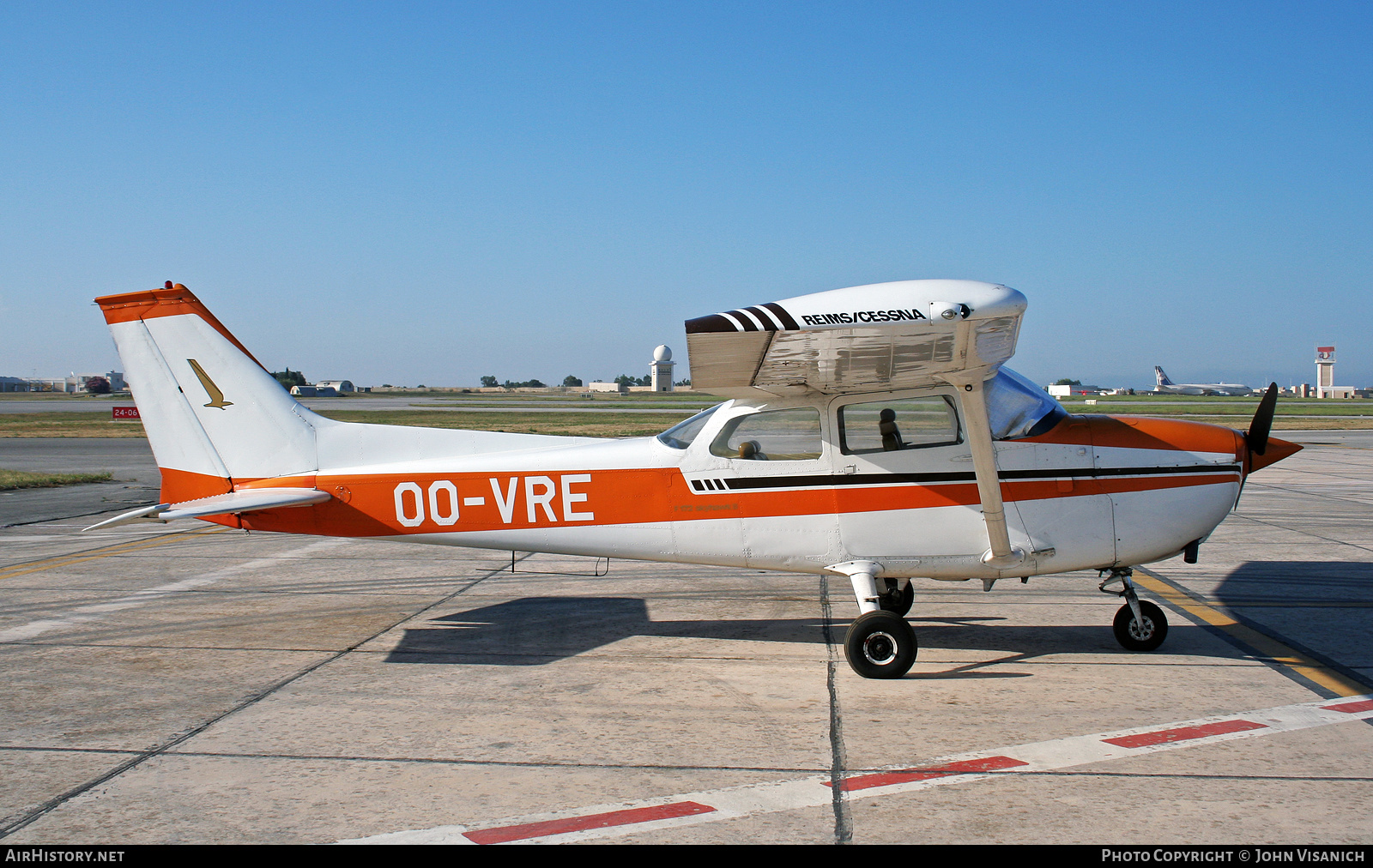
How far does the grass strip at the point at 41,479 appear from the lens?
17.6 meters

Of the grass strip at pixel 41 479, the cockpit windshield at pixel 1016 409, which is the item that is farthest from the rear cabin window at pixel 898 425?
the grass strip at pixel 41 479

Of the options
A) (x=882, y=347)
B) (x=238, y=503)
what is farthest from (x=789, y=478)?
(x=238, y=503)

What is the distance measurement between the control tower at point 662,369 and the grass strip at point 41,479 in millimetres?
93691

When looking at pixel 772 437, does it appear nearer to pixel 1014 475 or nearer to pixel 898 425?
pixel 898 425

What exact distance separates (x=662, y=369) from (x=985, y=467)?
367 feet

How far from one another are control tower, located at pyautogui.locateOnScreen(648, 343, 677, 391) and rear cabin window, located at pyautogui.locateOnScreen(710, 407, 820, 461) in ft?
348

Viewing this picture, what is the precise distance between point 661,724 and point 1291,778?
2.95m

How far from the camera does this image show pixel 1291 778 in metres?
4.03

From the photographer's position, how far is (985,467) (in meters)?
5.73

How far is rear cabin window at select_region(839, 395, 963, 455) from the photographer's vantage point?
604 centimetres

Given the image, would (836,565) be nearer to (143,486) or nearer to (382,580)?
(382,580)

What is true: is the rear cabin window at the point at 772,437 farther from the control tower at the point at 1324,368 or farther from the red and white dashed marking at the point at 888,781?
the control tower at the point at 1324,368

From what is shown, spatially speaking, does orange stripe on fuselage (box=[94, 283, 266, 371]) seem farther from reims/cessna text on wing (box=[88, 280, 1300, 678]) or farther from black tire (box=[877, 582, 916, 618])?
black tire (box=[877, 582, 916, 618])

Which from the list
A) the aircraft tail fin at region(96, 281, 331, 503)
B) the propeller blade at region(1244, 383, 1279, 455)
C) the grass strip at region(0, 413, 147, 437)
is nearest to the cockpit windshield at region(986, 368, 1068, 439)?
the propeller blade at region(1244, 383, 1279, 455)
